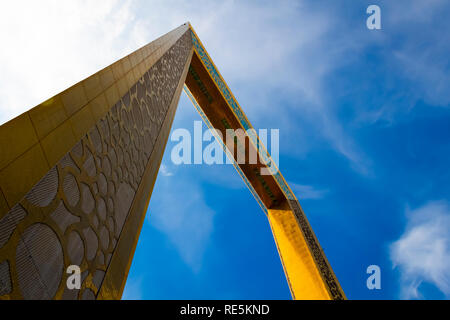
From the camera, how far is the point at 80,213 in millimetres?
1470

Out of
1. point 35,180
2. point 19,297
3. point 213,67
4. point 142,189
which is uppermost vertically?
point 213,67

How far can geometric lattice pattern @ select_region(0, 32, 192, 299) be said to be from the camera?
1.03 m

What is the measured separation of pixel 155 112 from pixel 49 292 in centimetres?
234

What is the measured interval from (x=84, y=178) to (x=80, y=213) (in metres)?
0.21

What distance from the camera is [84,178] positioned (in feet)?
5.14

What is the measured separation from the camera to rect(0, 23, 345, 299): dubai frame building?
40.9 inches

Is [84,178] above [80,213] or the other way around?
above

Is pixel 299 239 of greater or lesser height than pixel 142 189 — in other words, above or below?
above

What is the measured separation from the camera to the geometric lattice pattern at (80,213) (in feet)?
3.38

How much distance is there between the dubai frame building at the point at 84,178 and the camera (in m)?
1.04
